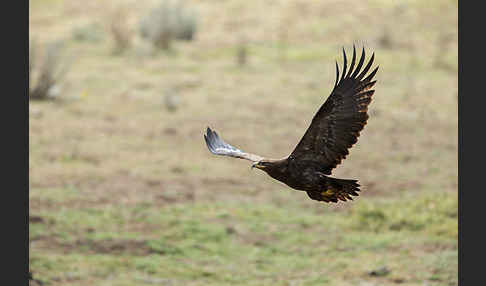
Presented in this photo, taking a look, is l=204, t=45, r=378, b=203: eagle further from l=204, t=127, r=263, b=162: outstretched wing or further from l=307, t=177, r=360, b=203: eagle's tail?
l=204, t=127, r=263, b=162: outstretched wing

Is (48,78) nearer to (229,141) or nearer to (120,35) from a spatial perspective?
(120,35)

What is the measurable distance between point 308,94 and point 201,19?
292 inches

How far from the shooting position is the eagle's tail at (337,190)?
6.21 metres

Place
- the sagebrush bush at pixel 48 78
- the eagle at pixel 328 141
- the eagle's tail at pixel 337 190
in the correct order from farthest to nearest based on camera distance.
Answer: the sagebrush bush at pixel 48 78 → the eagle at pixel 328 141 → the eagle's tail at pixel 337 190

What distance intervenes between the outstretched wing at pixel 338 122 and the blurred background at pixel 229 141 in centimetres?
182

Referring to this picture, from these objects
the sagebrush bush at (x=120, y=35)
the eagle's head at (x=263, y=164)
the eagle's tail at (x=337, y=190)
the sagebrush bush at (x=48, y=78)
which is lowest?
the eagle's tail at (x=337, y=190)

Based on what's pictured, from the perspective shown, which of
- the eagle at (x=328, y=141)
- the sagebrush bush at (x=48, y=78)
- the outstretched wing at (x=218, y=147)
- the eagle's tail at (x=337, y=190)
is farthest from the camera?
the sagebrush bush at (x=48, y=78)

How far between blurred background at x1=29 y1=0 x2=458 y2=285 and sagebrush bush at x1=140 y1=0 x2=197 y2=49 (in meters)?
0.05

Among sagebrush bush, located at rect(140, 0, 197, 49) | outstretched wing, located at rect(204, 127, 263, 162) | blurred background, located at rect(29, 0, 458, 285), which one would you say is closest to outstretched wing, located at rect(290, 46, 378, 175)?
outstretched wing, located at rect(204, 127, 263, 162)

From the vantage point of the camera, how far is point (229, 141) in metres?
16.5

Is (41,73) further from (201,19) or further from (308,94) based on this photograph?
(201,19)

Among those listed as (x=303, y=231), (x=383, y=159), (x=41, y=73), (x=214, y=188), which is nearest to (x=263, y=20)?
(x=41, y=73)

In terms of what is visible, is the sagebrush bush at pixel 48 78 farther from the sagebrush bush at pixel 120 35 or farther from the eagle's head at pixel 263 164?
the eagle's head at pixel 263 164

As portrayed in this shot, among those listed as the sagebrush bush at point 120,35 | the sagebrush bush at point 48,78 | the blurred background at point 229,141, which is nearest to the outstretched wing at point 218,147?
the blurred background at point 229,141
